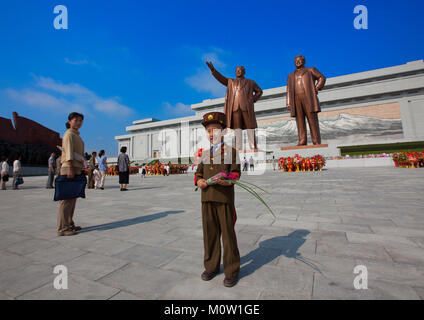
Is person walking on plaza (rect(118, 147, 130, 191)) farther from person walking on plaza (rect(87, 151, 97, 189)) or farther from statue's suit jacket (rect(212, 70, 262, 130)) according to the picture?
statue's suit jacket (rect(212, 70, 262, 130))

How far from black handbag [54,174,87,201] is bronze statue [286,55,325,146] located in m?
16.3

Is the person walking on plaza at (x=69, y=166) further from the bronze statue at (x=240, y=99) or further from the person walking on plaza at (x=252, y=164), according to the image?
the person walking on plaza at (x=252, y=164)

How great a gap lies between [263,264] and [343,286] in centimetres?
67

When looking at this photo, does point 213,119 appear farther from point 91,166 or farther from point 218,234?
point 91,166

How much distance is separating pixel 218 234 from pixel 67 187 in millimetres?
2566

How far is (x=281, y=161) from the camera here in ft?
51.8

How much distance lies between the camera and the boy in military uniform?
1812 mm

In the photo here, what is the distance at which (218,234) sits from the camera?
76.4 inches

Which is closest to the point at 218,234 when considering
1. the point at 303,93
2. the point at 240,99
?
the point at 240,99

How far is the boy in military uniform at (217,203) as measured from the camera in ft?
5.94

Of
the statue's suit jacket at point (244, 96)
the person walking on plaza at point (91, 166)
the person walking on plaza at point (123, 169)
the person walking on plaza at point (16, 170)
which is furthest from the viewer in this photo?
the statue's suit jacket at point (244, 96)

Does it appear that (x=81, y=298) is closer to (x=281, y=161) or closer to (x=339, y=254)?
(x=339, y=254)

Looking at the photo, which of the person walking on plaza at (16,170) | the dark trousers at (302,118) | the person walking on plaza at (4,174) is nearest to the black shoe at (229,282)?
the person walking on plaza at (16,170)

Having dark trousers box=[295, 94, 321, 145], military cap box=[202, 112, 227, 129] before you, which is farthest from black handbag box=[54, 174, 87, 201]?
dark trousers box=[295, 94, 321, 145]
